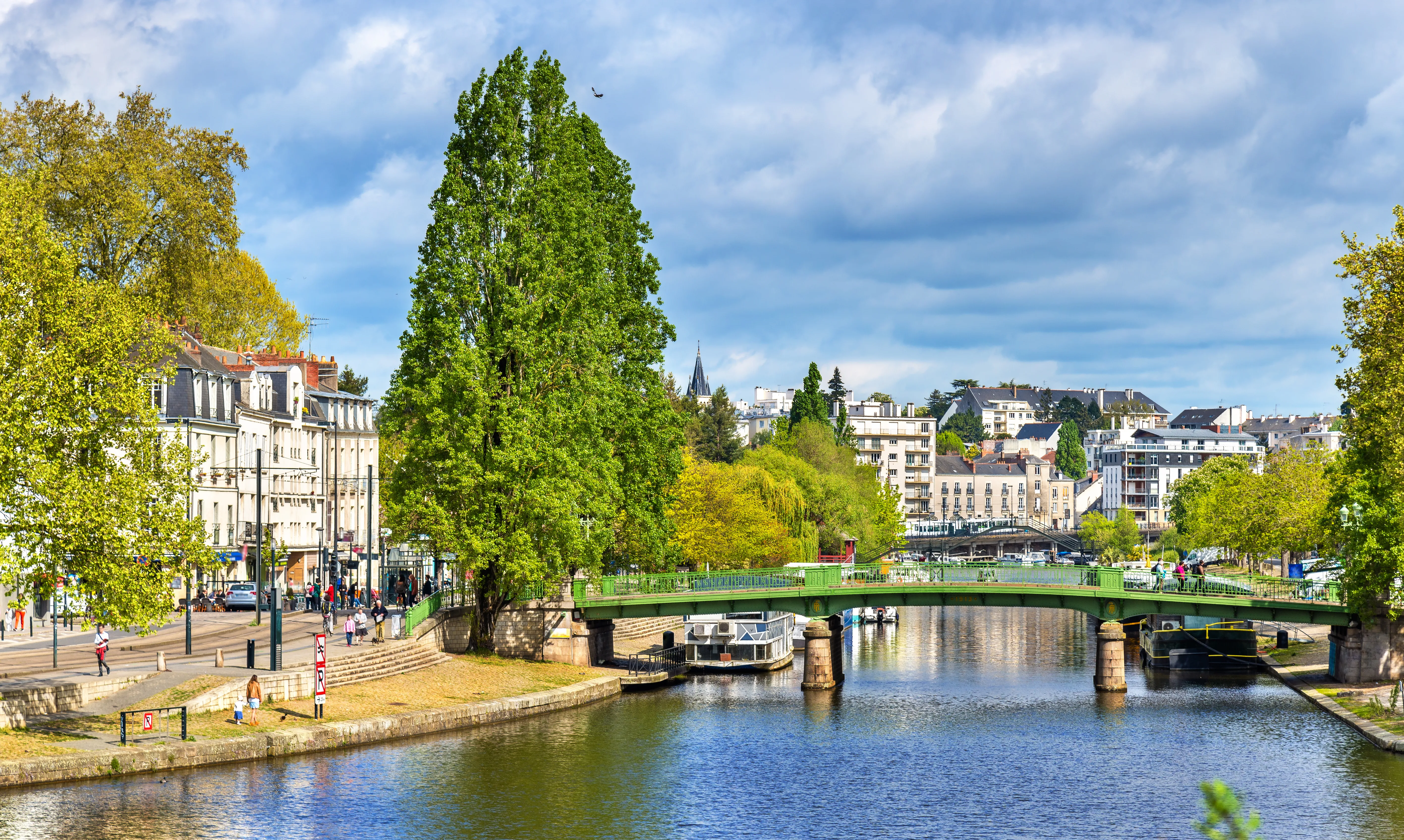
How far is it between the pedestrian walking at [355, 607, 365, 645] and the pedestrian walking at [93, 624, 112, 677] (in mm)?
11873

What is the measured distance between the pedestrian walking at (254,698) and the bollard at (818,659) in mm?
28017

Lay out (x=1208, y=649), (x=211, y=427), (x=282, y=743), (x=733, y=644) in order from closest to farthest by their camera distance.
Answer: (x=282, y=743) < (x=733, y=644) < (x=1208, y=649) < (x=211, y=427)

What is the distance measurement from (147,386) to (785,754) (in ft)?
74.6

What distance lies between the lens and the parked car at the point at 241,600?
3172 inches

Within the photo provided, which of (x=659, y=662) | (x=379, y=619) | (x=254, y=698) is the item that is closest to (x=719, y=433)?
(x=659, y=662)

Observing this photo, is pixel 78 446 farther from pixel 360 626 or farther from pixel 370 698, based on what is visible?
pixel 360 626

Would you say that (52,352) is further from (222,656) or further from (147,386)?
(222,656)

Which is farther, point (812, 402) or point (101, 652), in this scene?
point (812, 402)

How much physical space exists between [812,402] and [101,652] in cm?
9859

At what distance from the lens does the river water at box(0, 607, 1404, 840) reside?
3600 centimetres

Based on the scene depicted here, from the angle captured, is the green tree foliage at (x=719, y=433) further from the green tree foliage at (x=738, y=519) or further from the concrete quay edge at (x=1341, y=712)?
the concrete quay edge at (x=1341, y=712)

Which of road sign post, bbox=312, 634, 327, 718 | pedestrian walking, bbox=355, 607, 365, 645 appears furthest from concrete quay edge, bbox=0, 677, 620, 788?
pedestrian walking, bbox=355, 607, 365, 645

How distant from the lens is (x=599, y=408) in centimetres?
6134

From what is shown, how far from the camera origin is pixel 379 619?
66.1 m
